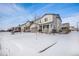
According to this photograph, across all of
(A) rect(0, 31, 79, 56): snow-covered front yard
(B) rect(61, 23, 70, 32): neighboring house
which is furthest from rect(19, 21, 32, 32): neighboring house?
(B) rect(61, 23, 70, 32): neighboring house

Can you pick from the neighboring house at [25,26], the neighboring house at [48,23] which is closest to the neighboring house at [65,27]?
the neighboring house at [48,23]

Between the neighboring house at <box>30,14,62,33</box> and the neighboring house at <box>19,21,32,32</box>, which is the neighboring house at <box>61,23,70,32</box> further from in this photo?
the neighboring house at <box>19,21,32,32</box>

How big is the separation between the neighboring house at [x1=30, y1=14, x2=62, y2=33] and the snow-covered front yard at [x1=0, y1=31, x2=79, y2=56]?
55mm

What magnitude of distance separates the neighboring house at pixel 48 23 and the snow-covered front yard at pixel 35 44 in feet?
0.18

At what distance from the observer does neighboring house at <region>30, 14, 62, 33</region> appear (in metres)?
1.52

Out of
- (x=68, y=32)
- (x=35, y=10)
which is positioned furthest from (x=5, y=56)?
(x=68, y=32)

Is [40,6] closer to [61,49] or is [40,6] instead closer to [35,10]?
[35,10]

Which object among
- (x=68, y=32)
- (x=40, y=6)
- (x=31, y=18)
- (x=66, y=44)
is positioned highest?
(x=40, y=6)

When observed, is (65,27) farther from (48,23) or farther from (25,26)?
(25,26)

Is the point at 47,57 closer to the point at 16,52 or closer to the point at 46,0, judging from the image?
the point at 16,52

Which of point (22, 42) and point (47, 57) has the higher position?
point (22, 42)

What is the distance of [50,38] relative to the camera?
1.51m

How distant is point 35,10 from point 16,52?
44 centimetres

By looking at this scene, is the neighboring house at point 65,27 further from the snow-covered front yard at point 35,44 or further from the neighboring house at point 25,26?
the neighboring house at point 25,26
